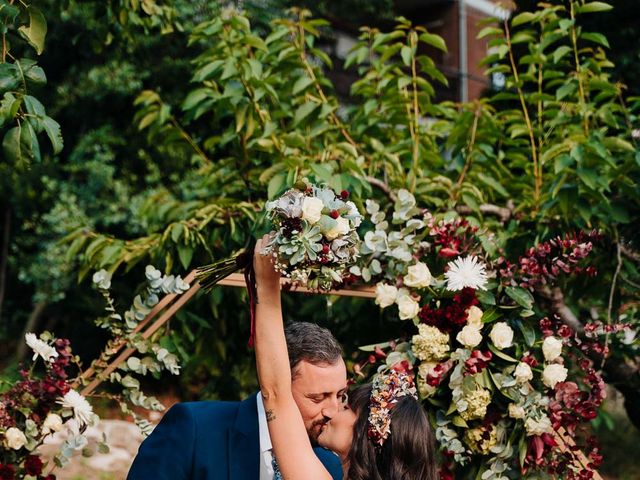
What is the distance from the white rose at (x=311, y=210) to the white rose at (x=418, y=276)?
1.62 m

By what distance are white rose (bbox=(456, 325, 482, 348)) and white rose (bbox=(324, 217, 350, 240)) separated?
1.50 meters

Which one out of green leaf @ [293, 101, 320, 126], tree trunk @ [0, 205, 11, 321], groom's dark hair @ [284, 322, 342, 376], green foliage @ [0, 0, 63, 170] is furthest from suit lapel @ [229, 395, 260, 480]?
tree trunk @ [0, 205, 11, 321]

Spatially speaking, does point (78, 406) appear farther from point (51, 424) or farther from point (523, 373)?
point (523, 373)

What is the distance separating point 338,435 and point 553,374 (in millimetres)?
1162

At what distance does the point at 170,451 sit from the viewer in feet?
6.79

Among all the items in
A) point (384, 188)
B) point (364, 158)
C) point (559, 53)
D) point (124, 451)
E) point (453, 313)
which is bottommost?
point (124, 451)

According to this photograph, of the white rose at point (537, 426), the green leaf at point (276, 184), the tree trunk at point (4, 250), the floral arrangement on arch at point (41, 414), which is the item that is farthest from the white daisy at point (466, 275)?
the tree trunk at point (4, 250)

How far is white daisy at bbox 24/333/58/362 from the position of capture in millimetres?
3215

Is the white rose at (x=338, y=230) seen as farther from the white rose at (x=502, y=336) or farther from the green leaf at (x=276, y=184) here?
the green leaf at (x=276, y=184)

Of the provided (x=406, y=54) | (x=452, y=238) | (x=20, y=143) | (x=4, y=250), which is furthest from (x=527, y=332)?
(x=4, y=250)

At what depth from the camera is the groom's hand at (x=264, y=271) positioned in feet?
6.04

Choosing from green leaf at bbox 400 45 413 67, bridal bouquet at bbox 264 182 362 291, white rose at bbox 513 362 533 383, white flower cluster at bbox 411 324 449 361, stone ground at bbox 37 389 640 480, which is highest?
green leaf at bbox 400 45 413 67

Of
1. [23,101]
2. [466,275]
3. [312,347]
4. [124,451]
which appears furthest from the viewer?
[124,451]

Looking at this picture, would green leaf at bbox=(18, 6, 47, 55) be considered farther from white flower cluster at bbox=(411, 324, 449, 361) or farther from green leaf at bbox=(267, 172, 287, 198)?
white flower cluster at bbox=(411, 324, 449, 361)
